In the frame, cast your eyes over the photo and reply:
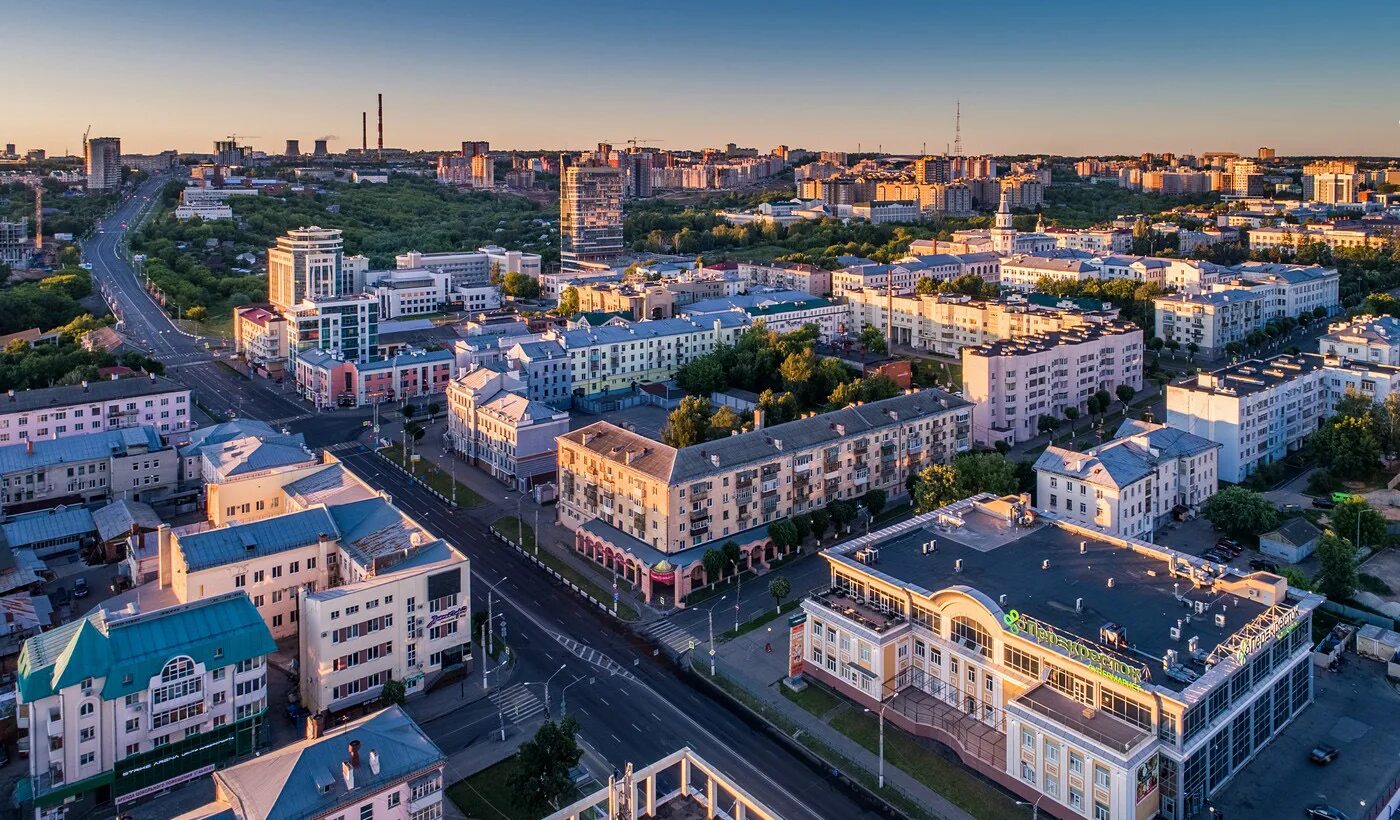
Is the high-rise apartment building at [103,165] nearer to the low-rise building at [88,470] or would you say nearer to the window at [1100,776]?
the low-rise building at [88,470]

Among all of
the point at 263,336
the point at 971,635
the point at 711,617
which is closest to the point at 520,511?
the point at 711,617

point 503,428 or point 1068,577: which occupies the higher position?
point 503,428

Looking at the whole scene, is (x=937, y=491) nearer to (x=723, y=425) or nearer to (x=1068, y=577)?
(x=1068, y=577)

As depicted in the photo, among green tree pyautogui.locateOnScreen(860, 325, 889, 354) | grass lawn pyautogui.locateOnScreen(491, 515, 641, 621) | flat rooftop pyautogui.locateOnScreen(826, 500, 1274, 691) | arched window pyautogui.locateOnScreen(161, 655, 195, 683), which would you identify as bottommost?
grass lawn pyautogui.locateOnScreen(491, 515, 641, 621)

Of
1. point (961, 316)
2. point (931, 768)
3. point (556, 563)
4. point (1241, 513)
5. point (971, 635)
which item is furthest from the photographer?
point (961, 316)

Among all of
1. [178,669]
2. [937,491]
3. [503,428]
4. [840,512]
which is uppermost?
[503,428]

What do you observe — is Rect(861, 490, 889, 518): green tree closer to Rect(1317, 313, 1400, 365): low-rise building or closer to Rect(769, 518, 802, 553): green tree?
Rect(769, 518, 802, 553): green tree

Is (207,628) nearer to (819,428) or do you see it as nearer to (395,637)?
(395,637)

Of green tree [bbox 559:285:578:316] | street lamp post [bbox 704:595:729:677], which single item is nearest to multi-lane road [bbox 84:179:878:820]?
street lamp post [bbox 704:595:729:677]
